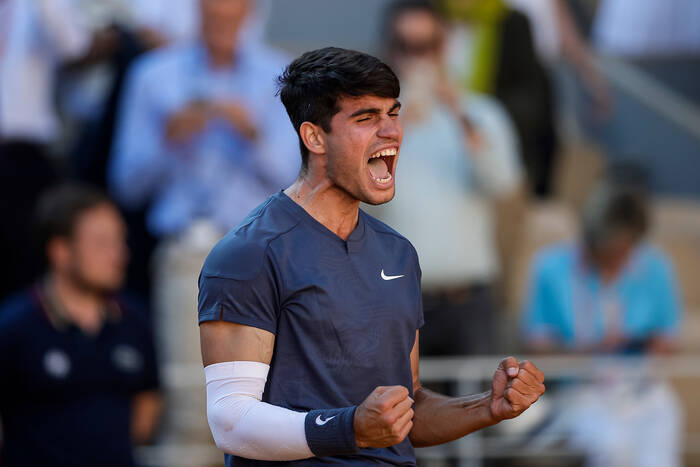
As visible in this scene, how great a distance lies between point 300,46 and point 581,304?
3932mm

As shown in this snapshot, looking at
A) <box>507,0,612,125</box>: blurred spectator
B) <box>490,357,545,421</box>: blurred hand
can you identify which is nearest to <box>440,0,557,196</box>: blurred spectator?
<box>507,0,612,125</box>: blurred spectator

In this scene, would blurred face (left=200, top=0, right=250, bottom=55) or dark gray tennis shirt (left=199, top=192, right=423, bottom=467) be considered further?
blurred face (left=200, top=0, right=250, bottom=55)

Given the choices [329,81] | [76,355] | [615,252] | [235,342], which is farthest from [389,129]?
[615,252]

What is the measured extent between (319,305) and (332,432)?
0.31 metres

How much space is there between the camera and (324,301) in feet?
9.17

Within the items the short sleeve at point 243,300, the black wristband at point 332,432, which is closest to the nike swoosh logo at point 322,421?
the black wristband at point 332,432

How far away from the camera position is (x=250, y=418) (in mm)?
2695

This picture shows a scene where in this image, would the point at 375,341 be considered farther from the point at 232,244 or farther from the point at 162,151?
the point at 162,151

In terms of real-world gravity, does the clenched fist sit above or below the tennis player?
below

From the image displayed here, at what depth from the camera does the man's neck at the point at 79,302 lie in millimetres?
5336

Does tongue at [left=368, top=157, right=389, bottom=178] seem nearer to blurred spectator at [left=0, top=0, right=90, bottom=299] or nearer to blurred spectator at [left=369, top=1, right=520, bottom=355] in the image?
blurred spectator at [left=369, top=1, right=520, bottom=355]

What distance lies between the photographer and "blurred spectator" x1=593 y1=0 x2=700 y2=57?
7863mm

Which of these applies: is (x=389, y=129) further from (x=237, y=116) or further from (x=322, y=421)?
(x=237, y=116)

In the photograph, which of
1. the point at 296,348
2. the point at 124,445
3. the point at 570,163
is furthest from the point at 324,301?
the point at 570,163
